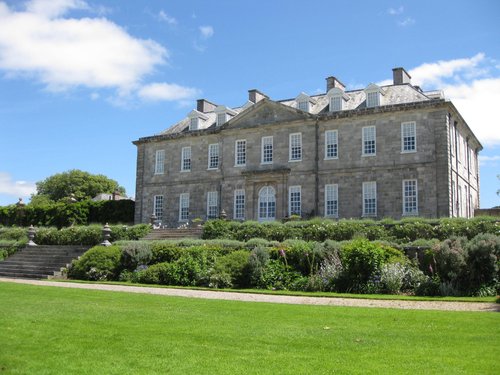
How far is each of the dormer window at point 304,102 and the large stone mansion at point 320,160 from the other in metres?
0.09

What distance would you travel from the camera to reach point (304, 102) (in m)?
33.6

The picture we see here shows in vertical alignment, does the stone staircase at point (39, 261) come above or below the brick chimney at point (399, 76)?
below

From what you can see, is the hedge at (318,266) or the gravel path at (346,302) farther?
the hedge at (318,266)

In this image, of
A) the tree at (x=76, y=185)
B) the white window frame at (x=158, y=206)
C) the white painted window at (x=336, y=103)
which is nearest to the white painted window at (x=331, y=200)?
the white painted window at (x=336, y=103)

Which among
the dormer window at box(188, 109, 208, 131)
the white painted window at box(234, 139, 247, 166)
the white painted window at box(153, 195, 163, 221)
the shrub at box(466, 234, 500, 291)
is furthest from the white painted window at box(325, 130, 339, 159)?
the shrub at box(466, 234, 500, 291)

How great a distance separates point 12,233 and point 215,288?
20.1 m

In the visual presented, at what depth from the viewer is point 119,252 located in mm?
21719

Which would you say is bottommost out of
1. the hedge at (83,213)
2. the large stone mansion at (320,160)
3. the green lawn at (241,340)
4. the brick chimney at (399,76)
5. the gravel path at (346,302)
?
the gravel path at (346,302)

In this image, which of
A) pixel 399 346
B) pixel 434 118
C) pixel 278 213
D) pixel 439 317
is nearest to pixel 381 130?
pixel 434 118

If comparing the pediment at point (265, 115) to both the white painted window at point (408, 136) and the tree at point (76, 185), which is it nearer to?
the white painted window at point (408, 136)

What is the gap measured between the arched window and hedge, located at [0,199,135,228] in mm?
11185

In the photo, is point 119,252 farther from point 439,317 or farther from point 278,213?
point 439,317

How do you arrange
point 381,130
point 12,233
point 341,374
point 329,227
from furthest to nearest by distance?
point 12,233, point 381,130, point 329,227, point 341,374

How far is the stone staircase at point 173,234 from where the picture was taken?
28359 millimetres
